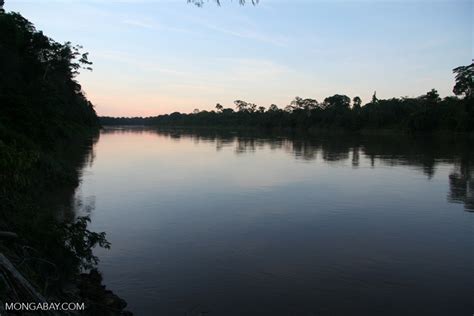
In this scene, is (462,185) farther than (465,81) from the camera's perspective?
No

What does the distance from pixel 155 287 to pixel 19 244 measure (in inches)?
115

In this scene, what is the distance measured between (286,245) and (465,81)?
8719cm

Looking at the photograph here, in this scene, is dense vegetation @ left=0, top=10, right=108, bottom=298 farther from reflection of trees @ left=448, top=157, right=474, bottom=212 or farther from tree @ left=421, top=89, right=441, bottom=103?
tree @ left=421, top=89, right=441, bottom=103

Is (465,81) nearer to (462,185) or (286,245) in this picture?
(462,185)

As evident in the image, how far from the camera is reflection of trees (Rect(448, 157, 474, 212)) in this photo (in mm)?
17750

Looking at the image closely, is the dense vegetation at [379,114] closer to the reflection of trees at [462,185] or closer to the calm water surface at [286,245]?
the reflection of trees at [462,185]

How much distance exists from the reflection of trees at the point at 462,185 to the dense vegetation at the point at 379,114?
2186 inches

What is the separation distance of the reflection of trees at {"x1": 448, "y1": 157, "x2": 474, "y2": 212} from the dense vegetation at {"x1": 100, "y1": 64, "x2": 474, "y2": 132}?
2186 inches

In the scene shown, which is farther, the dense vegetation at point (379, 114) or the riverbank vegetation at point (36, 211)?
the dense vegetation at point (379, 114)

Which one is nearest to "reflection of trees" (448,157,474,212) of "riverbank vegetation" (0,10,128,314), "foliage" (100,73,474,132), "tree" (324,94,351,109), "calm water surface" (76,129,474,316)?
"calm water surface" (76,129,474,316)

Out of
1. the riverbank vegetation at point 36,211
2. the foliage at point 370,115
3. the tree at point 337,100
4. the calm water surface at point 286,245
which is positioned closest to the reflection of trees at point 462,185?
the calm water surface at point 286,245

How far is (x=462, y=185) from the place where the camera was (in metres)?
21.8

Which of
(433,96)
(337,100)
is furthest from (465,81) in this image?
(337,100)

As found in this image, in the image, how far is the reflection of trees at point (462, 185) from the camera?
17.8 metres
